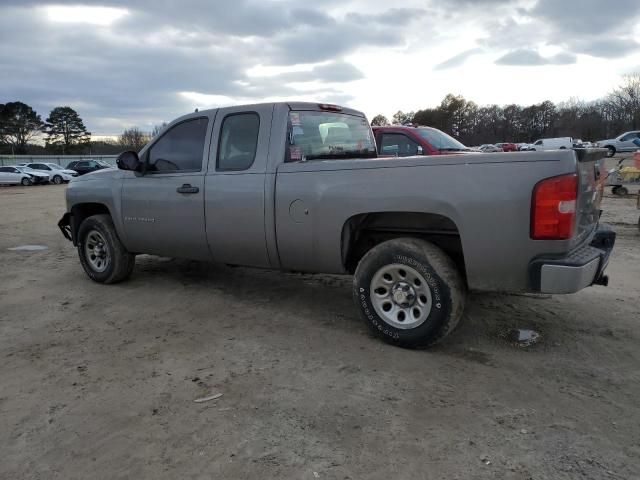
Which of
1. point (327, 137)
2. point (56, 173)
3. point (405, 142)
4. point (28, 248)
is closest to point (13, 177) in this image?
point (56, 173)

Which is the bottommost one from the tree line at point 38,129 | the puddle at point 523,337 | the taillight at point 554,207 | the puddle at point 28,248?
the puddle at point 523,337

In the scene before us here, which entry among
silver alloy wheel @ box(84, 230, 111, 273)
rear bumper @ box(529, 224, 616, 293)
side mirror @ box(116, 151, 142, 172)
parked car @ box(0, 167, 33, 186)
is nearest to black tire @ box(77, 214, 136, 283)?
silver alloy wheel @ box(84, 230, 111, 273)

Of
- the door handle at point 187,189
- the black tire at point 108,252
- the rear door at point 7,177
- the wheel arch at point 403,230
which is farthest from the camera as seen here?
the rear door at point 7,177

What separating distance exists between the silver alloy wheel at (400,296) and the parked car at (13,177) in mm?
36053

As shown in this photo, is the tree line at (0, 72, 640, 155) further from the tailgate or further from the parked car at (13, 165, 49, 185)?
the tailgate

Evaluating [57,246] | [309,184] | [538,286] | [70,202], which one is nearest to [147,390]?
[309,184]

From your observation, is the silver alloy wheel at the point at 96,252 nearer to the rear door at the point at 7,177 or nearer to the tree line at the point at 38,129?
the rear door at the point at 7,177

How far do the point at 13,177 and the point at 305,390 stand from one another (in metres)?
36.7

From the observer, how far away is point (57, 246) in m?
8.62

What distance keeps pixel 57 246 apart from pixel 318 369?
702 centimetres

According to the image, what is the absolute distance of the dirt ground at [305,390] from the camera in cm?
243

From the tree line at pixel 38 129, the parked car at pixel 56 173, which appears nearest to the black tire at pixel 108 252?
the parked car at pixel 56 173

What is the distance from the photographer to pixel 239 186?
4.42 metres

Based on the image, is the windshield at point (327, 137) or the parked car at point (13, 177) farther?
the parked car at point (13, 177)
